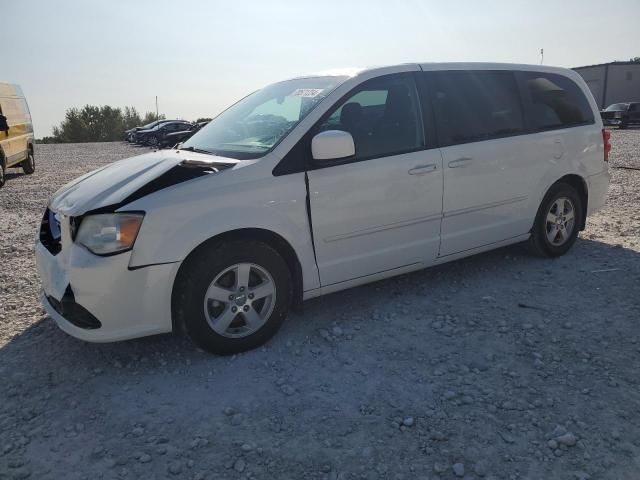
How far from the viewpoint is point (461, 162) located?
163 inches

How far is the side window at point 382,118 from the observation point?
145 inches

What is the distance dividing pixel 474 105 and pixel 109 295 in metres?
3.21

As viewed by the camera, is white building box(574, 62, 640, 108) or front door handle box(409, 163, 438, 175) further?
white building box(574, 62, 640, 108)

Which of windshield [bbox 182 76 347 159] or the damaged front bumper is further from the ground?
windshield [bbox 182 76 347 159]

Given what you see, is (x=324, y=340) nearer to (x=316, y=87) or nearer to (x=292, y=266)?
(x=292, y=266)

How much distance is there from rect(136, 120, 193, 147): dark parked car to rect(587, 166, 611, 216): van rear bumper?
83.6ft

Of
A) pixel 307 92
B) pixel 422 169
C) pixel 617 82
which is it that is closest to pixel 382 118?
pixel 422 169

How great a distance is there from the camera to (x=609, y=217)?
21.7 ft

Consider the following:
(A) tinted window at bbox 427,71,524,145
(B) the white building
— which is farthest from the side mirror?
(B) the white building

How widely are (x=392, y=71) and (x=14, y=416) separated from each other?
335cm

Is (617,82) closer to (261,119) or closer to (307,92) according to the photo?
(307,92)

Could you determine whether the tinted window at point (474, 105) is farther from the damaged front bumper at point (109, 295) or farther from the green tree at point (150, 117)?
the green tree at point (150, 117)

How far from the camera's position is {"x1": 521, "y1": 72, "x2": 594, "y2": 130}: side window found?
4.77 metres

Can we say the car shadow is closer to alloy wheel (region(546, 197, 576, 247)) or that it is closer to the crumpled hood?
alloy wheel (region(546, 197, 576, 247))
